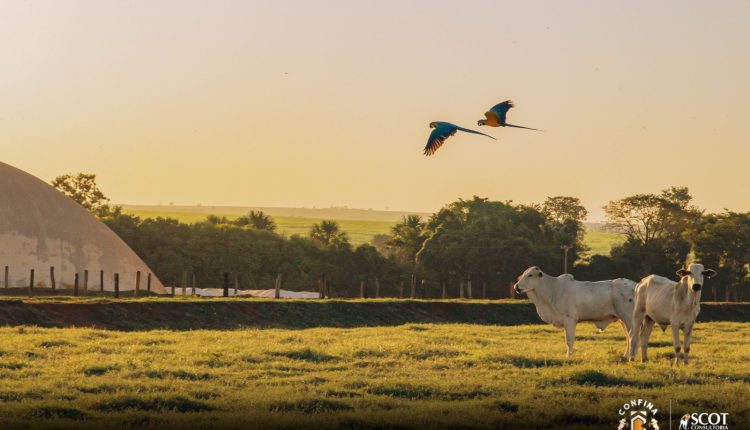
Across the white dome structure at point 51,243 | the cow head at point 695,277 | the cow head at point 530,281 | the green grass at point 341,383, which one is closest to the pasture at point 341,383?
the green grass at point 341,383

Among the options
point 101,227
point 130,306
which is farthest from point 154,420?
point 101,227

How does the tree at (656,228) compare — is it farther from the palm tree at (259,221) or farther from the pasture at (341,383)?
the pasture at (341,383)

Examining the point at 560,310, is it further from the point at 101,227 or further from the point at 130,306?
the point at 101,227

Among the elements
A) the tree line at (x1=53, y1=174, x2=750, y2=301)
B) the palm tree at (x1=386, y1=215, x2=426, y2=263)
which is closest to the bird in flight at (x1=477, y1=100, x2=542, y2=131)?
the tree line at (x1=53, y1=174, x2=750, y2=301)

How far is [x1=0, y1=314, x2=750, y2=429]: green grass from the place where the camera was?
1706cm

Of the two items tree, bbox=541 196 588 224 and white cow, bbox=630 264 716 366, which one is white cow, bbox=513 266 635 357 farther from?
tree, bbox=541 196 588 224

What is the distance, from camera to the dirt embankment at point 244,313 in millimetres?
44312

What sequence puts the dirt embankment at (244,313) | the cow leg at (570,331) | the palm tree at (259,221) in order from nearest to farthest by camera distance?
the cow leg at (570,331), the dirt embankment at (244,313), the palm tree at (259,221)

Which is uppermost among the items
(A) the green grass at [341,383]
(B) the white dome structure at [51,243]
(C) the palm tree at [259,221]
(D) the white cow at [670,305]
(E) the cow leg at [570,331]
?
(C) the palm tree at [259,221]

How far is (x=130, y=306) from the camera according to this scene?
48031mm

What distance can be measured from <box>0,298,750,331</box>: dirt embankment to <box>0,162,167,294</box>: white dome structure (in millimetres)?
17504

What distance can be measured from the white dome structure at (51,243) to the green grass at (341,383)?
129 feet

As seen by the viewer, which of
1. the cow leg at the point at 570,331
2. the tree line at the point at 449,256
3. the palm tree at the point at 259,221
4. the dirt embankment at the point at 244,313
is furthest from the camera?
the palm tree at the point at 259,221

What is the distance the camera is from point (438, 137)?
22141 mm
